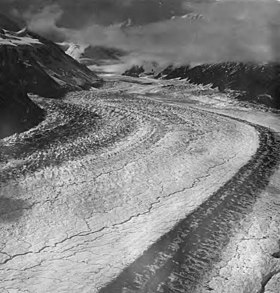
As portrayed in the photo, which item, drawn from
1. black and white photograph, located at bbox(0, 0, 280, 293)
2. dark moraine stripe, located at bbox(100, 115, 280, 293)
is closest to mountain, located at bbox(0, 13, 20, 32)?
black and white photograph, located at bbox(0, 0, 280, 293)

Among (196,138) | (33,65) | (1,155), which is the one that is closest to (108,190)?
(1,155)

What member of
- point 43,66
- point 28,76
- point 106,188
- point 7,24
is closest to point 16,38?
point 43,66

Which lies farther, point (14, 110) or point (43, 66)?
point (43, 66)

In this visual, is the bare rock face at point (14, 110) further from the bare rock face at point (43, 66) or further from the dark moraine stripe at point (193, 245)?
the dark moraine stripe at point (193, 245)

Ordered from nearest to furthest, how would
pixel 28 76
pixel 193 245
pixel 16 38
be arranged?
1. pixel 193 245
2. pixel 28 76
3. pixel 16 38

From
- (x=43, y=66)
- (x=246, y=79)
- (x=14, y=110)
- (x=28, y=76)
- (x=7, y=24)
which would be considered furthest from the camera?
(x=7, y=24)

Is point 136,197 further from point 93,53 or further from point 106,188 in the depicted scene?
point 93,53

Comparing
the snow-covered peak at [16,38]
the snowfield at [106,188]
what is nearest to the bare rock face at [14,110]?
the snowfield at [106,188]

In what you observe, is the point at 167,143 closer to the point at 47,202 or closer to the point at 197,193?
the point at 197,193
